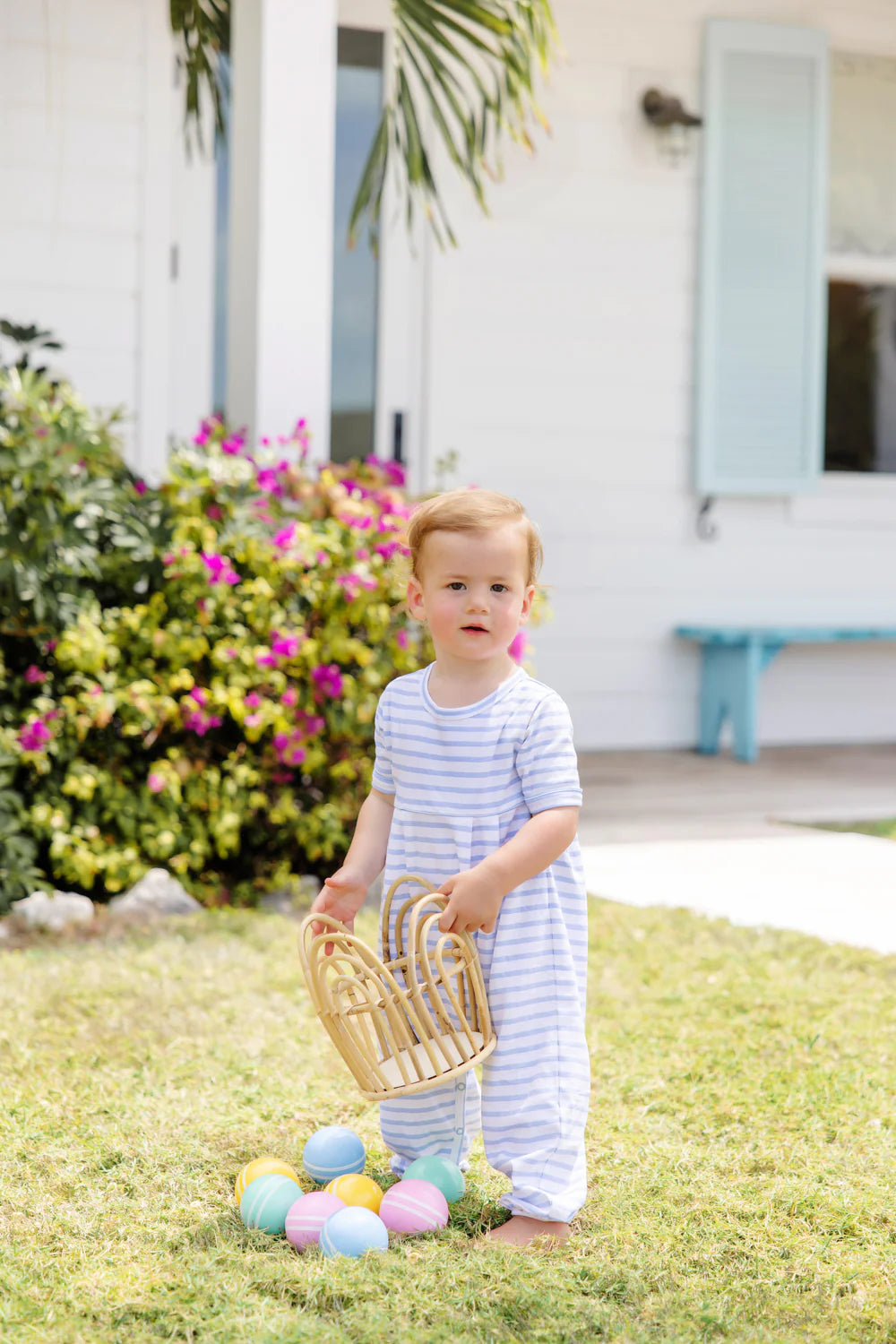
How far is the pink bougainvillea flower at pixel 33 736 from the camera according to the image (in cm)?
339

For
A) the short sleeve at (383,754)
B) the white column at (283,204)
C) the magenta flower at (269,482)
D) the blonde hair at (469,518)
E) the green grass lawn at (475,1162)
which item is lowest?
the green grass lawn at (475,1162)

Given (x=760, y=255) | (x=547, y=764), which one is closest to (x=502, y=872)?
(x=547, y=764)

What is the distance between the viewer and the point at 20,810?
3.42 meters

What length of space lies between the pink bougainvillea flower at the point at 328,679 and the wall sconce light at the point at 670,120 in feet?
11.8

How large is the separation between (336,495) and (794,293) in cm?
348

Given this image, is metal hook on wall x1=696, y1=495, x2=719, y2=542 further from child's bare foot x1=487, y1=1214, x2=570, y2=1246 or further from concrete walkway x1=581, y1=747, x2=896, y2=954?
child's bare foot x1=487, y1=1214, x2=570, y2=1246

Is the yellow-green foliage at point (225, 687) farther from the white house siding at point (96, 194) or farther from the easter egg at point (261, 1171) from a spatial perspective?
the easter egg at point (261, 1171)

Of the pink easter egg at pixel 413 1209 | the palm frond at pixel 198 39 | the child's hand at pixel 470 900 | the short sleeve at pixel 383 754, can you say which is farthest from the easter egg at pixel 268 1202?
the palm frond at pixel 198 39

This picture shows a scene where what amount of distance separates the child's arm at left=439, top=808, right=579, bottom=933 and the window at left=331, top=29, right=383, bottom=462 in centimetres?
426

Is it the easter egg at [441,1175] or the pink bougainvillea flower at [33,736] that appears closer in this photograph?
the easter egg at [441,1175]

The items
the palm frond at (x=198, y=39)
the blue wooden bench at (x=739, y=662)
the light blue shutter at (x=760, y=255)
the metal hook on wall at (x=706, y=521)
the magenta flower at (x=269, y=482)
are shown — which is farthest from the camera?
the metal hook on wall at (x=706, y=521)

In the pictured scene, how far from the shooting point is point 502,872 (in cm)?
182

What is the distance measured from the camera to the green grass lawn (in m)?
1.69

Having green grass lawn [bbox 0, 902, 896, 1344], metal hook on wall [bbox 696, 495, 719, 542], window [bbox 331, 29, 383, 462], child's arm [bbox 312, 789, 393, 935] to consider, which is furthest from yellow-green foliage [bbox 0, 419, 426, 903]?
metal hook on wall [bbox 696, 495, 719, 542]
